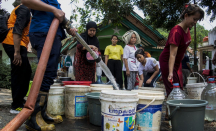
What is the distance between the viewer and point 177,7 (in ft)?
28.9

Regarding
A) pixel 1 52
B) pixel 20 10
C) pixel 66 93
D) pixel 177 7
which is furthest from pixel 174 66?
pixel 1 52

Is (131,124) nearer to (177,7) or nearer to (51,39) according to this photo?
(51,39)

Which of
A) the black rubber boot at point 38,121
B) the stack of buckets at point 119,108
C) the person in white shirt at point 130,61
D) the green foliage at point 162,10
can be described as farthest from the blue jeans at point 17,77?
the green foliage at point 162,10

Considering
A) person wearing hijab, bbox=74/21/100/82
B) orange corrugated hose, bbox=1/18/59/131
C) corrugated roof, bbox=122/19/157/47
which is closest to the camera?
orange corrugated hose, bbox=1/18/59/131

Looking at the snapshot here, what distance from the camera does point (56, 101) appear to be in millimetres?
3252

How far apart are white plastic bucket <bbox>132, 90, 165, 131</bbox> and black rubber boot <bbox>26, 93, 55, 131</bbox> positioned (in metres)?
1.08

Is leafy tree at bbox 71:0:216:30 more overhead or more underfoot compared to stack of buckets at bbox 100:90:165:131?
more overhead

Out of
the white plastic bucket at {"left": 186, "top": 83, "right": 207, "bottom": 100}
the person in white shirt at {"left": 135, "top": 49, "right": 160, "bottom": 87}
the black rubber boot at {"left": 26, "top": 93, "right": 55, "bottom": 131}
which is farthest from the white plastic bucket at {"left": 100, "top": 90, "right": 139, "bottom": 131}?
the person in white shirt at {"left": 135, "top": 49, "right": 160, "bottom": 87}

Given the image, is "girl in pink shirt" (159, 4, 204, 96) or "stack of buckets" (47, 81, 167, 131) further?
"girl in pink shirt" (159, 4, 204, 96)

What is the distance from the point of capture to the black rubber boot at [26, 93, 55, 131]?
7.04 ft

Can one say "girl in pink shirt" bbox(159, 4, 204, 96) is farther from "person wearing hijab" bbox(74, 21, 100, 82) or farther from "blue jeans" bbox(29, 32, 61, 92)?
"person wearing hijab" bbox(74, 21, 100, 82)

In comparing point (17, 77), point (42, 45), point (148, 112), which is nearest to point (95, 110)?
point (148, 112)

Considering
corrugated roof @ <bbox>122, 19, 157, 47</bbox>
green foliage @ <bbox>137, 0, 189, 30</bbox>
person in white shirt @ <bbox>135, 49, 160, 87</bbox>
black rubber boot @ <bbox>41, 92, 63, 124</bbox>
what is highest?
green foliage @ <bbox>137, 0, 189, 30</bbox>

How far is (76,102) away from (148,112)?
125cm
